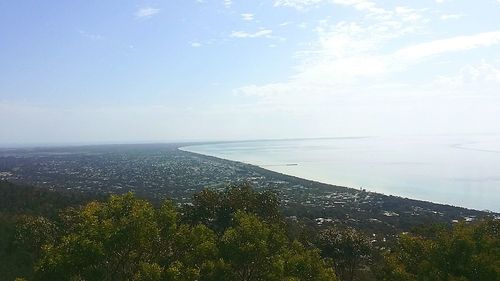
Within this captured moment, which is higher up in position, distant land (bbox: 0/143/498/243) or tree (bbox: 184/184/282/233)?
tree (bbox: 184/184/282/233)

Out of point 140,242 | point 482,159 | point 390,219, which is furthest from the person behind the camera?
point 482,159

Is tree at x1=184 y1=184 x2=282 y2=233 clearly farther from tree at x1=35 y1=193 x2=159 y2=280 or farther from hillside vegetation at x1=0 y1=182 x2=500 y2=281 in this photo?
tree at x1=35 y1=193 x2=159 y2=280

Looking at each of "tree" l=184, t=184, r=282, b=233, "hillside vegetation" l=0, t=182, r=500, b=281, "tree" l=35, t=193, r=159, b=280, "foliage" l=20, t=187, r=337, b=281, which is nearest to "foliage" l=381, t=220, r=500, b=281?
"hillside vegetation" l=0, t=182, r=500, b=281

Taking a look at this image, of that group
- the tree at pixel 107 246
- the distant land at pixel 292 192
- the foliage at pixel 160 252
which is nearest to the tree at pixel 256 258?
the foliage at pixel 160 252

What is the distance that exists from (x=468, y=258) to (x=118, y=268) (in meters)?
13.5

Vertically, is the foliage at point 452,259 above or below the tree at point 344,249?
above

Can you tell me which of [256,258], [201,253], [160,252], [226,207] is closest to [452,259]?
[256,258]

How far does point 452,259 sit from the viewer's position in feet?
58.2

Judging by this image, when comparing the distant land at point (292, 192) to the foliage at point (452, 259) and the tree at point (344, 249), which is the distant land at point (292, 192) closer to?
the tree at point (344, 249)

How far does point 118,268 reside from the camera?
684 inches

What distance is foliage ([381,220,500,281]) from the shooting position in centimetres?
1652

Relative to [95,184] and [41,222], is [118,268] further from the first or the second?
[95,184]

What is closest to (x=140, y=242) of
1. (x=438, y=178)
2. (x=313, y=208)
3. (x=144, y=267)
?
(x=144, y=267)

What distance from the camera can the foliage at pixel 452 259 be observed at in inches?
650
